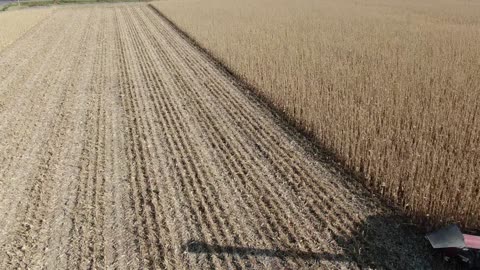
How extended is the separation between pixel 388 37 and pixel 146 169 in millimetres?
12466

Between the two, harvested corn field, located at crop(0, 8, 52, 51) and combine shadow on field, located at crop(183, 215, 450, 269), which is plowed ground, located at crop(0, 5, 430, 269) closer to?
combine shadow on field, located at crop(183, 215, 450, 269)

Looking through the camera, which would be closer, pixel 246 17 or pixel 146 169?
pixel 146 169

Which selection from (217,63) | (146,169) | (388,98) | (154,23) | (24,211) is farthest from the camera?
(154,23)

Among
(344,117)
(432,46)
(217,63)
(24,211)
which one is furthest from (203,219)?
(432,46)

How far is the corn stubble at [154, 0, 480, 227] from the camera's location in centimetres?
602

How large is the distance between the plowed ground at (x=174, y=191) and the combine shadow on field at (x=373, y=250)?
18mm

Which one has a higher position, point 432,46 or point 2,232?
point 432,46

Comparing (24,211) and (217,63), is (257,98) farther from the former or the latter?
(24,211)

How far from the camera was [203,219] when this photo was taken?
5.75 m

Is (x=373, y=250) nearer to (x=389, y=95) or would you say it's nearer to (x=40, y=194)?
(x=40, y=194)

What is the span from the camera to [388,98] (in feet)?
30.4

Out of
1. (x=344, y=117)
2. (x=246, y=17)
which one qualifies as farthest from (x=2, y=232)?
(x=246, y=17)

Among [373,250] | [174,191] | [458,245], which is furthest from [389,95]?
[458,245]

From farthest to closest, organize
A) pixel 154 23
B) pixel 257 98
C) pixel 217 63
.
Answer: pixel 154 23
pixel 217 63
pixel 257 98
